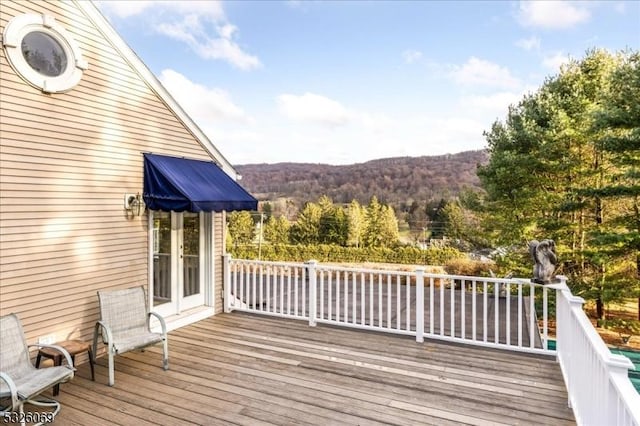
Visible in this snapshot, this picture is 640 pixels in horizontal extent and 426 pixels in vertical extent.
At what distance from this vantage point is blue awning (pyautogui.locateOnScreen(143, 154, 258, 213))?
5133 millimetres

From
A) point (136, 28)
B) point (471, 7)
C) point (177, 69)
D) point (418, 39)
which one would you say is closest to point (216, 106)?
point (177, 69)

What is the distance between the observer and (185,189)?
5188mm

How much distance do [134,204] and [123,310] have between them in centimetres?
152

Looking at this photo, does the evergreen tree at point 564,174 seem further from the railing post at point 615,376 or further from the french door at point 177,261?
the railing post at point 615,376

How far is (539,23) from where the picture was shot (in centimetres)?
1453

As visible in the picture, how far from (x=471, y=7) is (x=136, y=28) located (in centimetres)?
1443

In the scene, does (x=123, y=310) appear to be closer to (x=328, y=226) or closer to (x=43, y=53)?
(x=43, y=53)

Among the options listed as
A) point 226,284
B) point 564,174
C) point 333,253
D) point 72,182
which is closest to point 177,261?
point 226,284

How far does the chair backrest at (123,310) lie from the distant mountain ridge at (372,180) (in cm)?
2490

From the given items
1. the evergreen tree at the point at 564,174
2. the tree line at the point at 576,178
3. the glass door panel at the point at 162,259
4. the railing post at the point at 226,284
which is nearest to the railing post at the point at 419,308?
the railing post at the point at 226,284

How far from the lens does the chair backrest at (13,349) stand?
339cm

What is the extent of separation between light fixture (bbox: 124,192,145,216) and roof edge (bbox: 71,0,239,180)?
1.59m

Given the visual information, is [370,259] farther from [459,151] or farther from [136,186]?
[136,186]

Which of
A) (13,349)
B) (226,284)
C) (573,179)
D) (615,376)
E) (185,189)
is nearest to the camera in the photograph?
(615,376)
